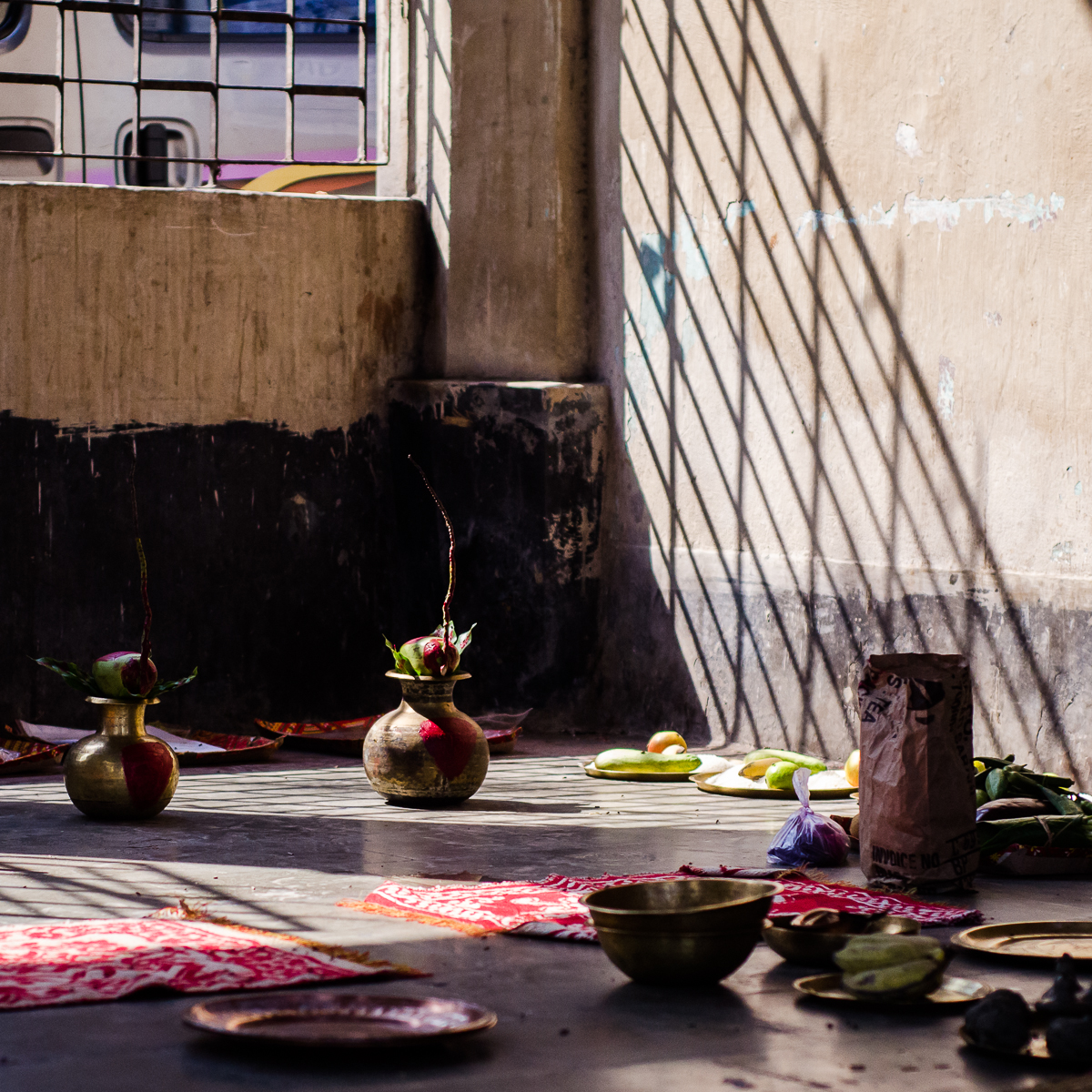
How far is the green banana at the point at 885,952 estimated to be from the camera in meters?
3.84

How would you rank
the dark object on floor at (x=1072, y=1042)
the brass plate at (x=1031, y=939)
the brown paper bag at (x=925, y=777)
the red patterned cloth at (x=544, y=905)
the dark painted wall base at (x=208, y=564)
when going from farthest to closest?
the dark painted wall base at (x=208, y=564) → the brown paper bag at (x=925, y=777) → the red patterned cloth at (x=544, y=905) → the brass plate at (x=1031, y=939) → the dark object on floor at (x=1072, y=1042)

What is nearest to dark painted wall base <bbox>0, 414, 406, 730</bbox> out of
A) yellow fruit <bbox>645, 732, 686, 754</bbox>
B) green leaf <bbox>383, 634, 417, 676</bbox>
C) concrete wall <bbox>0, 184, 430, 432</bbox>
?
concrete wall <bbox>0, 184, 430, 432</bbox>

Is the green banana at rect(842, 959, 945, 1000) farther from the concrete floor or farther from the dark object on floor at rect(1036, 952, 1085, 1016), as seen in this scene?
the dark object on floor at rect(1036, 952, 1085, 1016)

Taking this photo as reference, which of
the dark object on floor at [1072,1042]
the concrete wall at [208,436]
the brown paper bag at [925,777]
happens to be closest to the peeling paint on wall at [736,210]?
the concrete wall at [208,436]

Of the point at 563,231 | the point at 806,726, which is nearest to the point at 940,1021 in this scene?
the point at 806,726

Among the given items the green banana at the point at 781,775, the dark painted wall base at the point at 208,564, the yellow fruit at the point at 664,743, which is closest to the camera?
the green banana at the point at 781,775

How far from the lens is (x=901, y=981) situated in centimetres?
379

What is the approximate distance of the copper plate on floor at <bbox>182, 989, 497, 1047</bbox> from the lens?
338 cm

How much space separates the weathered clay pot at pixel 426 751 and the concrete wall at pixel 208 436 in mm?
2792

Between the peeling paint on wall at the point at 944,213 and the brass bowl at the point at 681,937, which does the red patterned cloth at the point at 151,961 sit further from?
the peeling paint on wall at the point at 944,213

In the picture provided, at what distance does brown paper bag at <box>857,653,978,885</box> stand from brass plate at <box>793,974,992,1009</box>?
1.16 metres

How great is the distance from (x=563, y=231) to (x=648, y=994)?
6.30 m

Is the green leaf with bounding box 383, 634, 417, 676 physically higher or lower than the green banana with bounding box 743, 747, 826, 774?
higher

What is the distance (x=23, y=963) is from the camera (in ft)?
13.4
